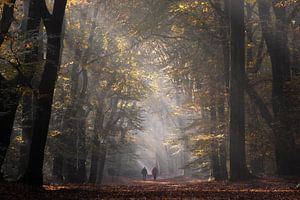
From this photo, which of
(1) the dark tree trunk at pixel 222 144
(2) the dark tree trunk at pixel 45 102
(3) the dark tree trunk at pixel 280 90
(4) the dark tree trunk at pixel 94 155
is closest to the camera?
(2) the dark tree trunk at pixel 45 102

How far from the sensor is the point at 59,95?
1003 inches

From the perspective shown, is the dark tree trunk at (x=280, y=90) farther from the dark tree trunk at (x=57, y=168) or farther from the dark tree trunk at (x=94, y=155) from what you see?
the dark tree trunk at (x=57, y=168)

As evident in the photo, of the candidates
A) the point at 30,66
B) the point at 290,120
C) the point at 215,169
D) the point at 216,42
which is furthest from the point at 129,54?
the point at 30,66

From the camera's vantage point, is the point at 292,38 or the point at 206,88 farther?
the point at 292,38

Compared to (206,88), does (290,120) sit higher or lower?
lower

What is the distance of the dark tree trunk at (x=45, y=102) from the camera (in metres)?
13.4

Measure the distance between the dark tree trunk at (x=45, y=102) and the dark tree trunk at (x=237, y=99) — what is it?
8010 millimetres

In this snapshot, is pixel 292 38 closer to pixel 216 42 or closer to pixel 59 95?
pixel 216 42

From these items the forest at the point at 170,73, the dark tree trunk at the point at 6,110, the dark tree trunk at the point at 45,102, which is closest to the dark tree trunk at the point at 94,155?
the forest at the point at 170,73

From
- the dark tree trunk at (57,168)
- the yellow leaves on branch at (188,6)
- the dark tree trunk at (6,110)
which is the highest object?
the yellow leaves on branch at (188,6)

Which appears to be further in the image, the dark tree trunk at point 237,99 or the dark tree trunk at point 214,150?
the dark tree trunk at point 214,150

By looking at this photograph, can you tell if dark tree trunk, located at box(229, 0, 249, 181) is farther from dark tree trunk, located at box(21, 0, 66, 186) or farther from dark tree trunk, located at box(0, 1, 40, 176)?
dark tree trunk, located at box(0, 1, 40, 176)

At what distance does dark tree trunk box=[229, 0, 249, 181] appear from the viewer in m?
17.9

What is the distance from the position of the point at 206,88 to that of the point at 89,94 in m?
10.1
